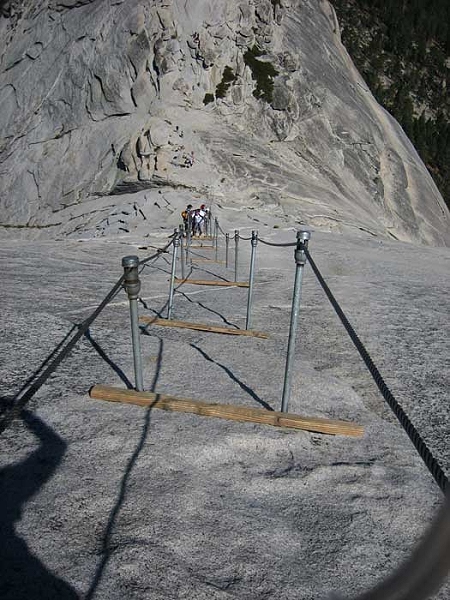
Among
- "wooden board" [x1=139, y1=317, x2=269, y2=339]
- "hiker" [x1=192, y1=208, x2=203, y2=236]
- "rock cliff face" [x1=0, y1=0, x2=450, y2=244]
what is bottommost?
"wooden board" [x1=139, y1=317, x2=269, y2=339]

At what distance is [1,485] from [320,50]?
39.9m

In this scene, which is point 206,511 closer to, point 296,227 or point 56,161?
point 296,227

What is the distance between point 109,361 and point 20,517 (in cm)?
204

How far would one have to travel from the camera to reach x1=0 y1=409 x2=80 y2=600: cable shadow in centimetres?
178

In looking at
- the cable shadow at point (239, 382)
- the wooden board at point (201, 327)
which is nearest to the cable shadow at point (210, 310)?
the wooden board at point (201, 327)

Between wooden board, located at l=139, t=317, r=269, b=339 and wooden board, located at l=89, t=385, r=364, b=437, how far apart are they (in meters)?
2.04

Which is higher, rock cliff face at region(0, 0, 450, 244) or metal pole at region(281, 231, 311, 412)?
rock cliff face at region(0, 0, 450, 244)

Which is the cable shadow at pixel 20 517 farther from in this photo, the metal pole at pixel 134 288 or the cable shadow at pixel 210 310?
the cable shadow at pixel 210 310

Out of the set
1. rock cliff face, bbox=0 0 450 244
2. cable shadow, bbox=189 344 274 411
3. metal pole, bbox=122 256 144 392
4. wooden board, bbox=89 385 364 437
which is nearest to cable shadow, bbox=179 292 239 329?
cable shadow, bbox=189 344 274 411

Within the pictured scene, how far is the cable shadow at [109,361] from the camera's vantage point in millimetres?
3710

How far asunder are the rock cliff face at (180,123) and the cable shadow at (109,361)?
58.4 ft

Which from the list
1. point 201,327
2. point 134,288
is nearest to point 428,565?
point 134,288

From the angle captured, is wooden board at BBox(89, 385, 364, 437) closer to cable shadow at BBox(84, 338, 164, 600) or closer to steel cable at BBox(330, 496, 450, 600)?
cable shadow at BBox(84, 338, 164, 600)

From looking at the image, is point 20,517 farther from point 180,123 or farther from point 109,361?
point 180,123
